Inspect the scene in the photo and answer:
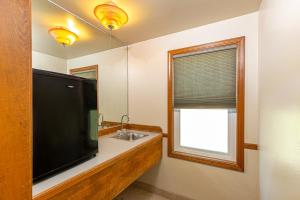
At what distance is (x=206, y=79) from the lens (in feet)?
6.19

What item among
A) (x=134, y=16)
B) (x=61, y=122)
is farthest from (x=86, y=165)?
(x=134, y=16)

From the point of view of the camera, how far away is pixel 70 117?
44.2 inches

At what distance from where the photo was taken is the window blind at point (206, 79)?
1763 millimetres

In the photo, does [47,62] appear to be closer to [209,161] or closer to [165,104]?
[165,104]

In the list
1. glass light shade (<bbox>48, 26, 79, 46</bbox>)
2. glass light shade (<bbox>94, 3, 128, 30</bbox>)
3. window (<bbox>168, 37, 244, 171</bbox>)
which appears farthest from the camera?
window (<bbox>168, 37, 244, 171</bbox>)

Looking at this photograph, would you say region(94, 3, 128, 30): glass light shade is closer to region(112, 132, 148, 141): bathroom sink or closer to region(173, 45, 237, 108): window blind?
region(173, 45, 237, 108): window blind

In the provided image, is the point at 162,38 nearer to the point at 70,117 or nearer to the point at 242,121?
the point at 242,121

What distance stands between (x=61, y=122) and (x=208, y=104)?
63.9 inches

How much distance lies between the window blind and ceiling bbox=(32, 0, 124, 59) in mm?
1196

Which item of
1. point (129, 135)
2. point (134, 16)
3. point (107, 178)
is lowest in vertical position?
point (107, 178)

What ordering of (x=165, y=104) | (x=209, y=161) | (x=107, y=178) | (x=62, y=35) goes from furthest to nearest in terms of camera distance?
(x=165, y=104) < (x=209, y=161) < (x=62, y=35) < (x=107, y=178)

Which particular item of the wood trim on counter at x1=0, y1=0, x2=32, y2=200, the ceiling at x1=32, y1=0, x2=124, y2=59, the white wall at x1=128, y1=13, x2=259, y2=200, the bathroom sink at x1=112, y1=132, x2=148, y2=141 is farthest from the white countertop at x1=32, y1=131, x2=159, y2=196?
the ceiling at x1=32, y1=0, x2=124, y2=59

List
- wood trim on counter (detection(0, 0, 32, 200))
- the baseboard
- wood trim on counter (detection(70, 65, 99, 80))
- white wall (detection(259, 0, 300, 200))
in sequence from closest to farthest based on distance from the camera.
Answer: wood trim on counter (detection(0, 0, 32, 200)) → white wall (detection(259, 0, 300, 200)) → wood trim on counter (detection(70, 65, 99, 80)) → the baseboard

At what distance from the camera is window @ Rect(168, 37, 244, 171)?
1.71 meters
